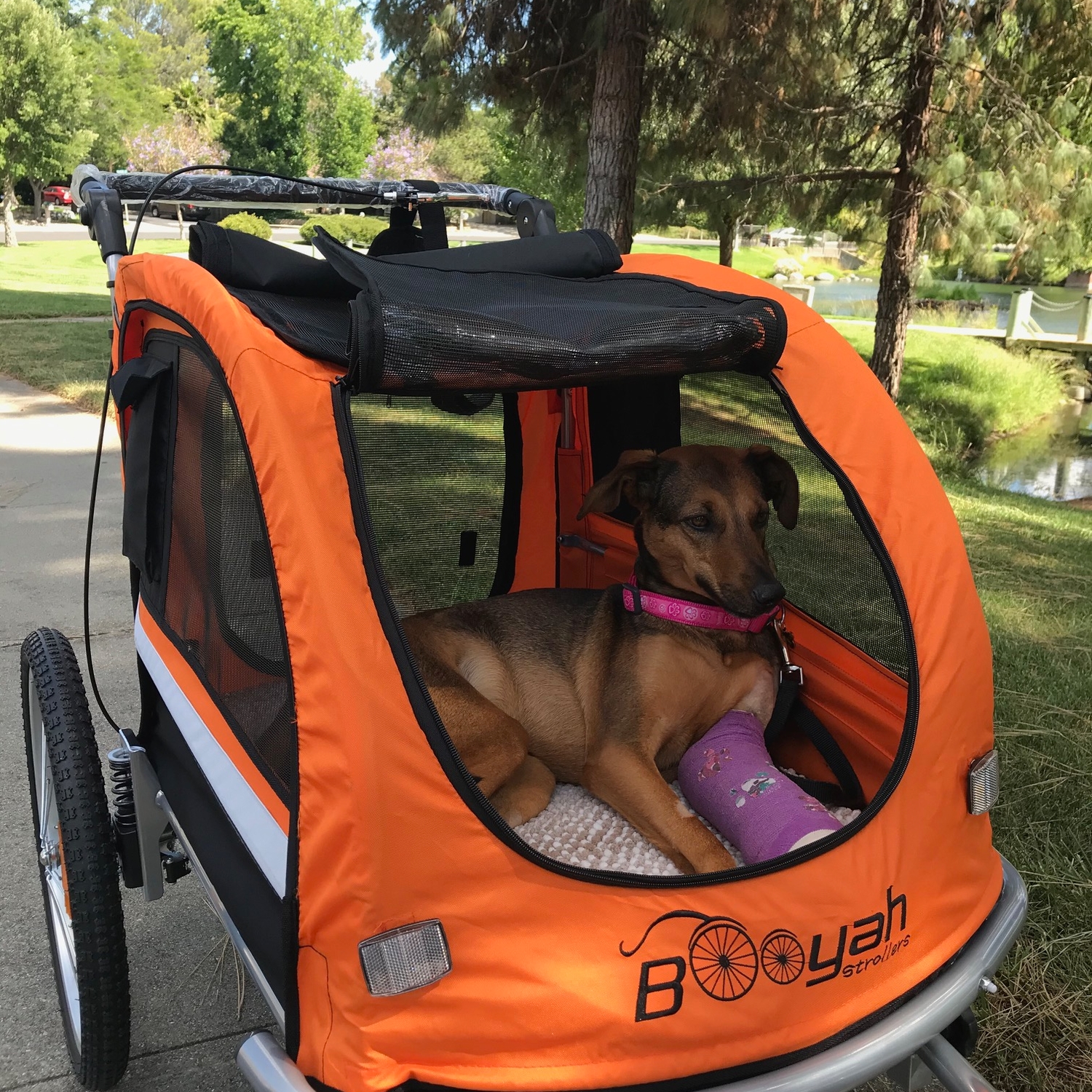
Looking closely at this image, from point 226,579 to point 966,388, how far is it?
1575 centimetres

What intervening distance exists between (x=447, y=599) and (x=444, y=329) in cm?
192

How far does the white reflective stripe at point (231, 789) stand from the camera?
1874mm

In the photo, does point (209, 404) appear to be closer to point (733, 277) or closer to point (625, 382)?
point (733, 277)

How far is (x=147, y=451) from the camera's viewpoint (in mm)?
2564

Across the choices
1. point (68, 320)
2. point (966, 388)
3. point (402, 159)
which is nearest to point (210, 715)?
point (966, 388)

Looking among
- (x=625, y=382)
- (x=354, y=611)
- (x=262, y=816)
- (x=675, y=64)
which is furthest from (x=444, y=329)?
(x=675, y=64)

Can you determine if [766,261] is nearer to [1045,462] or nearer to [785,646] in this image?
[1045,462]

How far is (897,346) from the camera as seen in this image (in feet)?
36.6

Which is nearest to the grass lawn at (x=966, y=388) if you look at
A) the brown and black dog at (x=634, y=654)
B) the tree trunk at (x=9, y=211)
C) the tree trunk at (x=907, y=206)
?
the tree trunk at (x=907, y=206)

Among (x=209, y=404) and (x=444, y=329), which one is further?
(x=209, y=404)

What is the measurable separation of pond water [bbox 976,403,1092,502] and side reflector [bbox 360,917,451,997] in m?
10.4

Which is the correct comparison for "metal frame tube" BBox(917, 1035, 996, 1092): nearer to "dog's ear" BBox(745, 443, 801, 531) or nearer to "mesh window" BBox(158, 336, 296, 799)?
"mesh window" BBox(158, 336, 296, 799)

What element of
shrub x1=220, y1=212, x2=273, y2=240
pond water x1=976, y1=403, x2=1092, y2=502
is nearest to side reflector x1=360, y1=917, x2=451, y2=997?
pond water x1=976, y1=403, x2=1092, y2=502

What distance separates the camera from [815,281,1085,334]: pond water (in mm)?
21875
